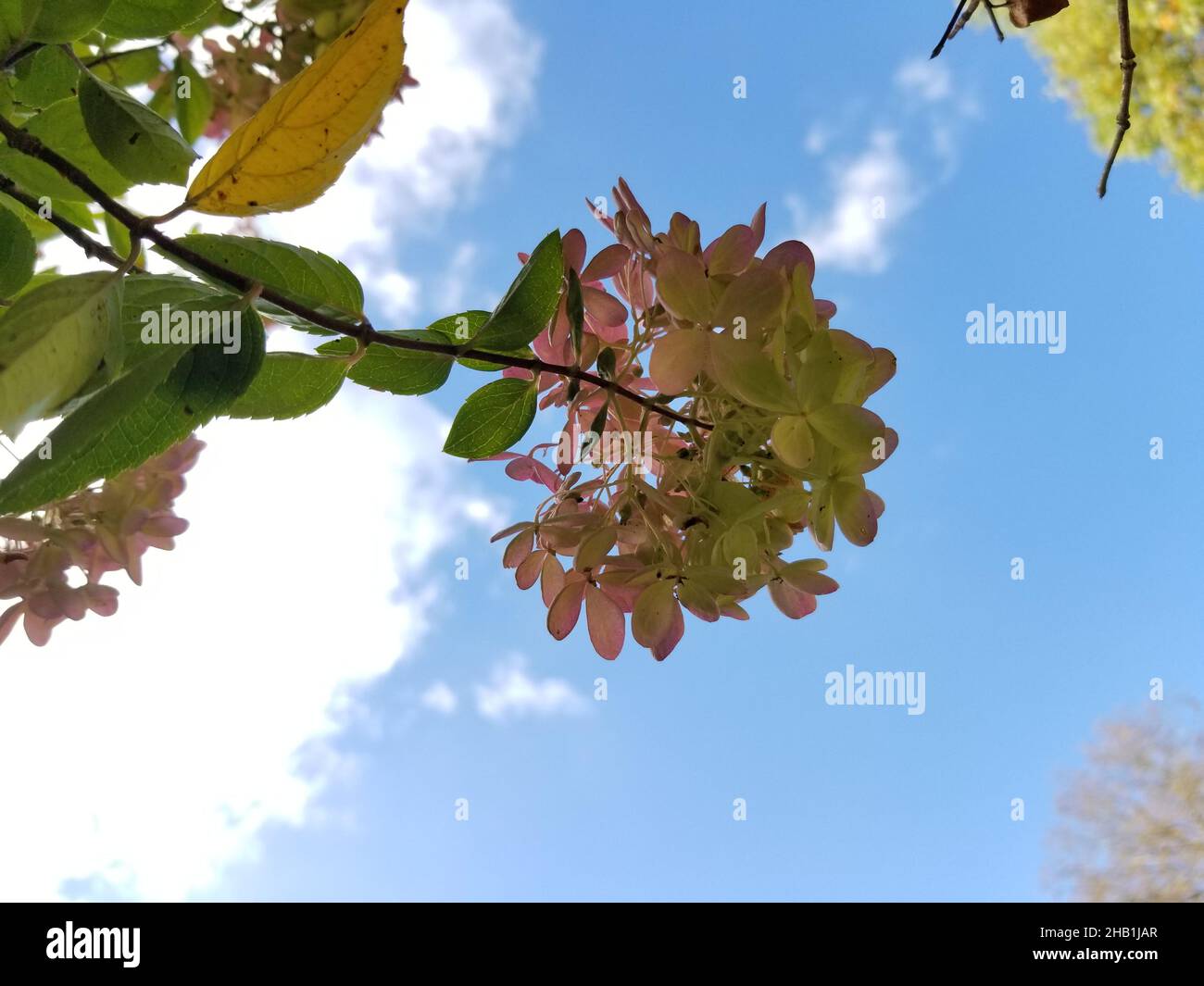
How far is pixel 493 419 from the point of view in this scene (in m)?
0.57

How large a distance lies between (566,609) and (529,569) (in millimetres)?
40

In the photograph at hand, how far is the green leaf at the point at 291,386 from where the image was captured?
45 centimetres

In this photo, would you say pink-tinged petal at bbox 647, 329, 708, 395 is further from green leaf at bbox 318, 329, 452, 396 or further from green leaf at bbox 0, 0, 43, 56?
green leaf at bbox 0, 0, 43, 56

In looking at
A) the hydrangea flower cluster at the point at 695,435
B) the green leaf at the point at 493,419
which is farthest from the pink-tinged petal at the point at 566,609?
the green leaf at the point at 493,419

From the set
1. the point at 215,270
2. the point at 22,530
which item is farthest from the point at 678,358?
the point at 22,530

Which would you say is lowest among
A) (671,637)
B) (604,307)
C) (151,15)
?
(671,637)

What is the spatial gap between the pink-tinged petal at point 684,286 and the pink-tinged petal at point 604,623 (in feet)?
0.64

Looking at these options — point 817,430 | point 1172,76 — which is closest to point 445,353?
point 817,430

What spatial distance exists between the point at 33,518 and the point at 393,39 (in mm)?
607

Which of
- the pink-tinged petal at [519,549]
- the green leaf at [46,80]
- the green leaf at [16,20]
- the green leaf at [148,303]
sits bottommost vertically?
the pink-tinged petal at [519,549]

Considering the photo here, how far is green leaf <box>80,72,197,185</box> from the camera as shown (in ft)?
1.22

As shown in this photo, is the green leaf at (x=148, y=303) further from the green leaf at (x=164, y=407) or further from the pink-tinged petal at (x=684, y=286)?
the pink-tinged petal at (x=684, y=286)

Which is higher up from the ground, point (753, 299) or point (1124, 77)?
point (1124, 77)

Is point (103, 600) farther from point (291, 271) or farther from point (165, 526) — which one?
point (291, 271)
